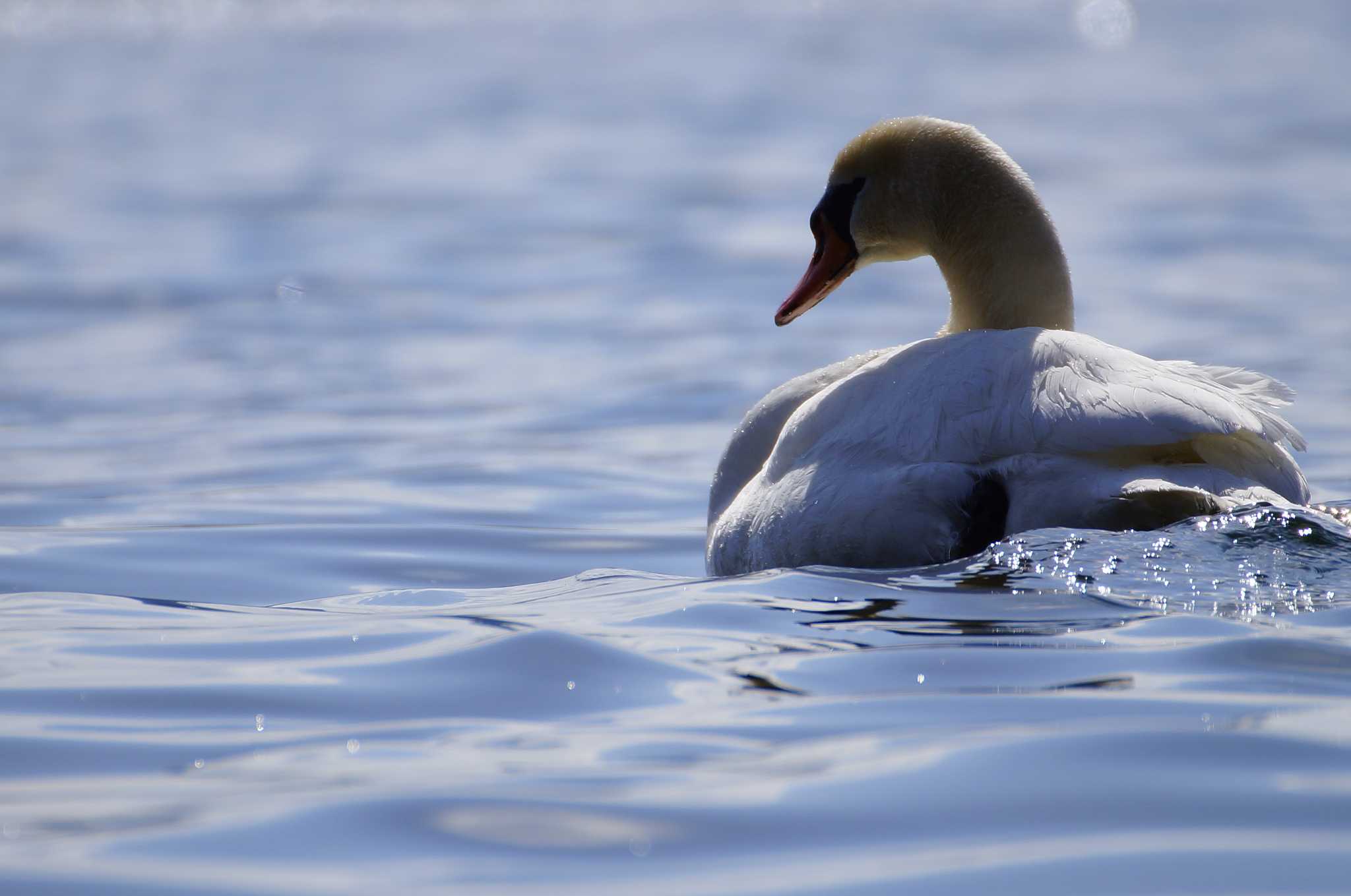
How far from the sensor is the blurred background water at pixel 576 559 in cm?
298

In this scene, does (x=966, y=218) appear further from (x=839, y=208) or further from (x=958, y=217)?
→ (x=839, y=208)

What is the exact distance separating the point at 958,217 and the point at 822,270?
786mm

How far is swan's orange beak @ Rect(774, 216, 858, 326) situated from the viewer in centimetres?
604

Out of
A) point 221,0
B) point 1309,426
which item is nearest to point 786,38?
Answer: point 221,0

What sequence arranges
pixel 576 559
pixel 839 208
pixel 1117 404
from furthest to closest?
pixel 576 559 → pixel 839 208 → pixel 1117 404

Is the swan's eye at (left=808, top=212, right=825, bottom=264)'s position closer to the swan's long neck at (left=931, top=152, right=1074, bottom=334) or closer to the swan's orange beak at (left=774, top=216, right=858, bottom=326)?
the swan's orange beak at (left=774, top=216, right=858, bottom=326)

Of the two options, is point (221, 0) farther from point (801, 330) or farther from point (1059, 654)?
point (1059, 654)

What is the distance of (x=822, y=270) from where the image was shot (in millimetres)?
6172

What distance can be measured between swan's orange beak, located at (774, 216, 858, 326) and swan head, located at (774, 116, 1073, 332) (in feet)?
0.09

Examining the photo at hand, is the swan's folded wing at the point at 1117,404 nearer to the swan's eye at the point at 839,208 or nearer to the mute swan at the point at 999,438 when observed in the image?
the mute swan at the point at 999,438

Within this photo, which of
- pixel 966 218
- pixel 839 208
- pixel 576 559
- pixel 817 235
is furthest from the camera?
pixel 576 559

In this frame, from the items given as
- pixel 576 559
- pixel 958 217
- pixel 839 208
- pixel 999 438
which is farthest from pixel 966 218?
pixel 576 559

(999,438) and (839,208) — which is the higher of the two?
(839,208)

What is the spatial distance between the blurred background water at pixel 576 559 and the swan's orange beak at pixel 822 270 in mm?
940
